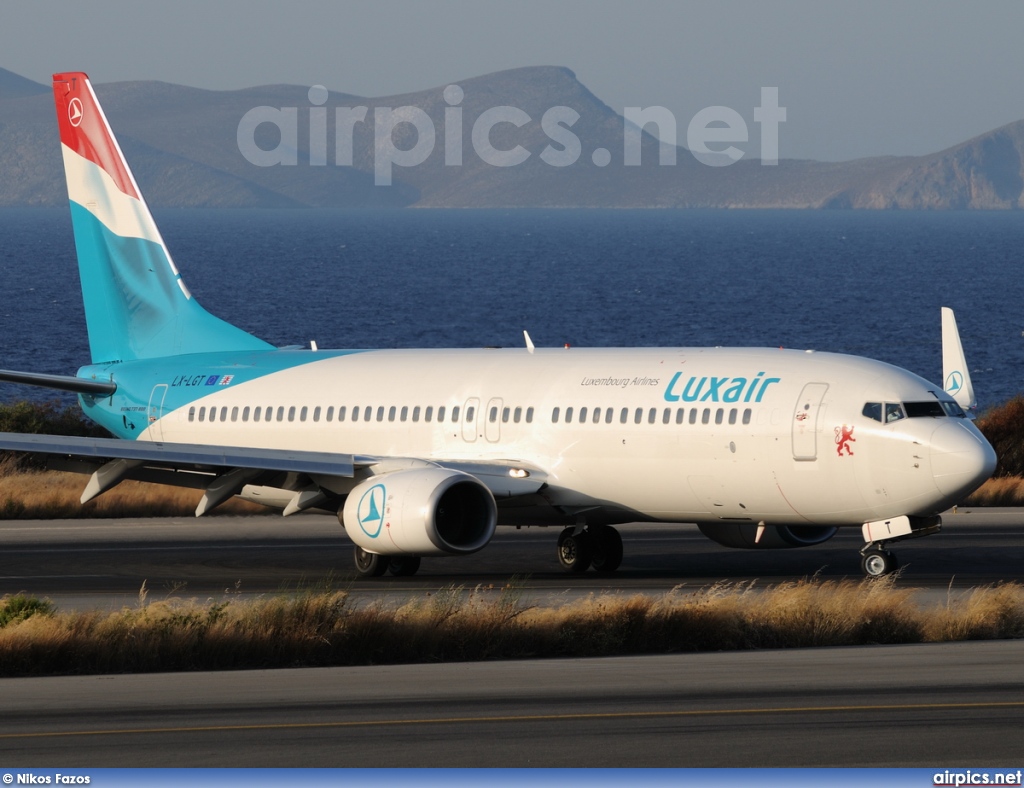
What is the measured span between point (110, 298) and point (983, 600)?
21.5m

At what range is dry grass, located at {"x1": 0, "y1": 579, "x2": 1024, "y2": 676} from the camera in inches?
787

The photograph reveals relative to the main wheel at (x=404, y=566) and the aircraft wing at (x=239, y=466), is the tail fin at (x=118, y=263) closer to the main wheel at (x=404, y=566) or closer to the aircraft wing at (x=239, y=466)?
the aircraft wing at (x=239, y=466)

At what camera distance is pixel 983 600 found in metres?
22.8

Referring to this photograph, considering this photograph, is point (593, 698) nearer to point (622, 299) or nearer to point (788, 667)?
point (788, 667)

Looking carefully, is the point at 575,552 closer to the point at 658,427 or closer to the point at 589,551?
the point at 589,551

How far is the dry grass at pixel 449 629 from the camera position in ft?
65.6

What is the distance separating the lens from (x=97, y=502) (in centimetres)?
4262

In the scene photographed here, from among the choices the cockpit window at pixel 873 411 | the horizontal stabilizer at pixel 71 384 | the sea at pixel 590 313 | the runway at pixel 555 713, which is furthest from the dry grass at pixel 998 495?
the sea at pixel 590 313

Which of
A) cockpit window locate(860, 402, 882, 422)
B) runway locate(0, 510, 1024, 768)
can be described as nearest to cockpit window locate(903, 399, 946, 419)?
cockpit window locate(860, 402, 882, 422)

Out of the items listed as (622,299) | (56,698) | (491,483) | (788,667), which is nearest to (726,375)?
(491,483)

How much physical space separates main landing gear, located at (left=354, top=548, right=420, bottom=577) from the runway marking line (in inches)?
557

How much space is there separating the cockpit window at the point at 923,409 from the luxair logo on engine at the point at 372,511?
27.8ft

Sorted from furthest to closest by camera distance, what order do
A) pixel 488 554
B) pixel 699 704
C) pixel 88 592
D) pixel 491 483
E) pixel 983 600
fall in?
pixel 488 554, pixel 491 483, pixel 88 592, pixel 983 600, pixel 699 704

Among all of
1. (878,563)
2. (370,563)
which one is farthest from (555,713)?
(370,563)
